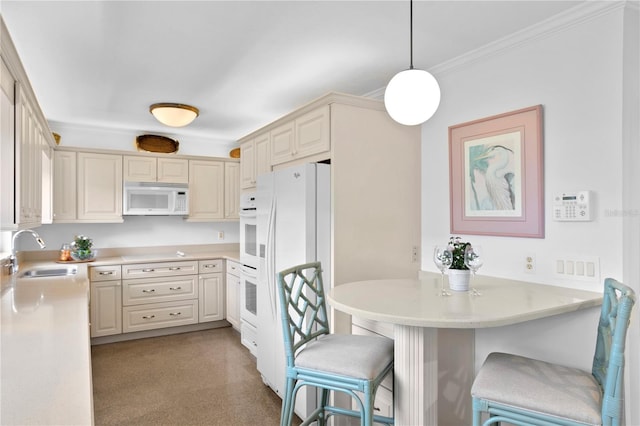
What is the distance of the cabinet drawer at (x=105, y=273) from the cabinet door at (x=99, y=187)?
607mm

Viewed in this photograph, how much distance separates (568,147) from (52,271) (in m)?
4.36

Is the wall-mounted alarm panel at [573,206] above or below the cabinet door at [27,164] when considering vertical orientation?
below

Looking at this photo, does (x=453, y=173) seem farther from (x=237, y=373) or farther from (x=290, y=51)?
(x=237, y=373)

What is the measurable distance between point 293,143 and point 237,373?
202 cm

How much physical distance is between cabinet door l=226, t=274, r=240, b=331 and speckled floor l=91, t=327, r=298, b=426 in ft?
0.86

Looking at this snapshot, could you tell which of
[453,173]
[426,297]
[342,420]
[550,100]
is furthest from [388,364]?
[550,100]

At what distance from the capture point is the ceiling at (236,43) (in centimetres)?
206

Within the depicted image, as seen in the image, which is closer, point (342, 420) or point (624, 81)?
point (624, 81)

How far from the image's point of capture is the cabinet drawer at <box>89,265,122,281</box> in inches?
162

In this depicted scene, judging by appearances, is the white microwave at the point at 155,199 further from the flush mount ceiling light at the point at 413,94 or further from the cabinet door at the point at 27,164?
the flush mount ceiling light at the point at 413,94

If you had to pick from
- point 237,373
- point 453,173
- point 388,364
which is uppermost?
point 453,173

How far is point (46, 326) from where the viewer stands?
1.78 m

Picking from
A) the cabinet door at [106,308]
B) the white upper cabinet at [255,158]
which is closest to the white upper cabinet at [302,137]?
the white upper cabinet at [255,158]

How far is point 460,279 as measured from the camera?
6.57ft
